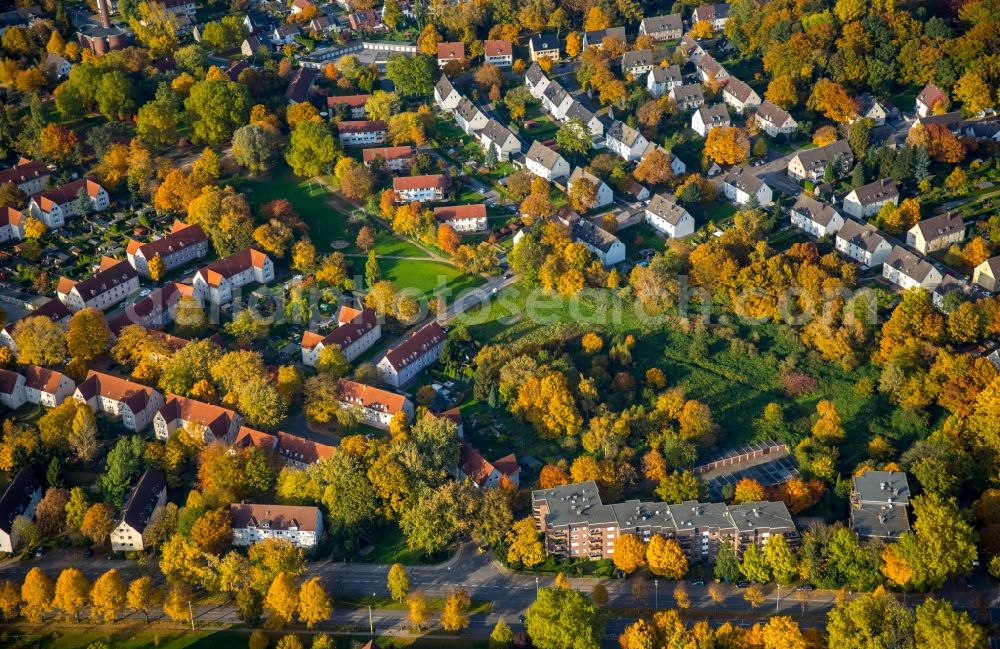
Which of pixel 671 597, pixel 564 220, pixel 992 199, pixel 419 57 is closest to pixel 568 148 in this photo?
pixel 564 220

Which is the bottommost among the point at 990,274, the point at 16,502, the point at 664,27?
the point at 16,502

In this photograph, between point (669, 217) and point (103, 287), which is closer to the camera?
point (103, 287)

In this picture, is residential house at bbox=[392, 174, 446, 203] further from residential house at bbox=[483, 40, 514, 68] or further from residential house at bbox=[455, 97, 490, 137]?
residential house at bbox=[483, 40, 514, 68]

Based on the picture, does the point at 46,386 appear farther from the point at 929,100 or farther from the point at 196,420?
the point at 929,100

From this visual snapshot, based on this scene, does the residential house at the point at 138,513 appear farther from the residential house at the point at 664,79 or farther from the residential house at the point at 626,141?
the residential house at the point at 664,79

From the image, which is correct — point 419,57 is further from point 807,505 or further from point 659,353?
point 807,505

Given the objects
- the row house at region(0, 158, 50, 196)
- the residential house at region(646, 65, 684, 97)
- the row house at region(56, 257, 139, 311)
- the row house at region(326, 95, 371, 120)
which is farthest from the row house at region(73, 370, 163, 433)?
the residential house at region(646, 65, 684, 97)

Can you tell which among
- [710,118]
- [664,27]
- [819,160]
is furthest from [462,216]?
[664,27]
